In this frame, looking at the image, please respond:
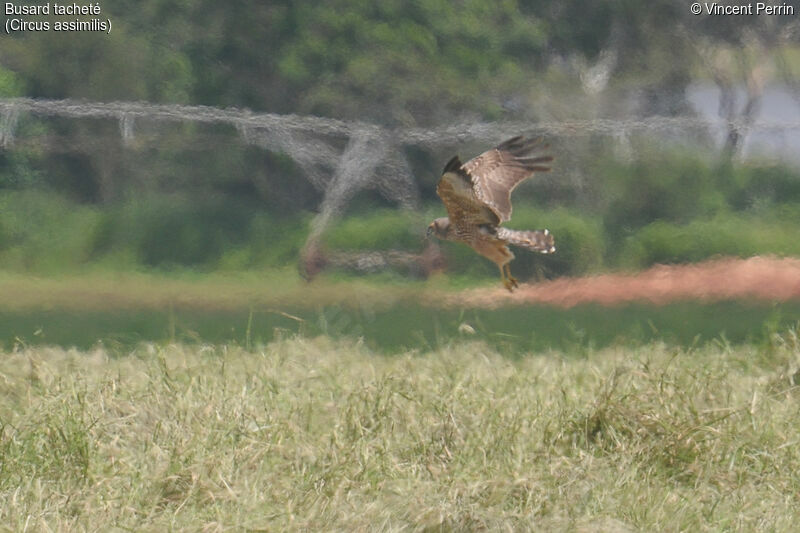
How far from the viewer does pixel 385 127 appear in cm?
905

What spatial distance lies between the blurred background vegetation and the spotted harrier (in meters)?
2.71

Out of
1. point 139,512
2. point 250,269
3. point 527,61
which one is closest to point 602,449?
point 139,512

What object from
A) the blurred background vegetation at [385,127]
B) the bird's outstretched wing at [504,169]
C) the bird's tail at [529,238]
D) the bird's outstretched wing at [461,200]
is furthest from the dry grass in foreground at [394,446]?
the blurred background vegetation at [385,127]

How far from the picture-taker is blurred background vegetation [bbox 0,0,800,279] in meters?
8.71

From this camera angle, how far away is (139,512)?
501cm

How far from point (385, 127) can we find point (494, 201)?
3.41 meters

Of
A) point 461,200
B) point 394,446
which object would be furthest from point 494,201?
point 394,446

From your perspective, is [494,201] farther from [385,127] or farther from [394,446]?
[385,127]

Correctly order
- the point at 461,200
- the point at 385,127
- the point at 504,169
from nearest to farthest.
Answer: the point at 461,200, the point at 504,169, the point at 385,127

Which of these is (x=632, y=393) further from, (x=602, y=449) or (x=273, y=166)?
(x=273, y=166)

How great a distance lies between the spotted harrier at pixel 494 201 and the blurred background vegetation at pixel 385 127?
2712mm

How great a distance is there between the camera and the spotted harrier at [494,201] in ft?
18.7

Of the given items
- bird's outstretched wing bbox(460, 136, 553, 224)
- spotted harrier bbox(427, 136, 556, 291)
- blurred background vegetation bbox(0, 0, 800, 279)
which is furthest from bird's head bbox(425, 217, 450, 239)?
blurred background vegetation bbox(0, 0, 800, 279)

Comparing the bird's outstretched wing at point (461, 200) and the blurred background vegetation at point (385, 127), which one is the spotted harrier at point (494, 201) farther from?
the blurred background vegetation at point (385, 127)
